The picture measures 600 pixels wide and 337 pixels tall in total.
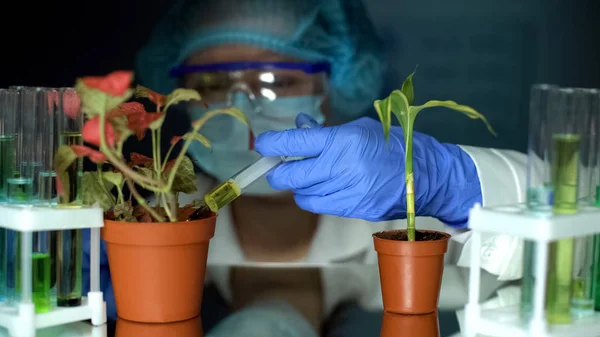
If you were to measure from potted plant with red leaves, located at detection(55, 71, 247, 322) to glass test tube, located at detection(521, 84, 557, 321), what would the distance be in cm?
37

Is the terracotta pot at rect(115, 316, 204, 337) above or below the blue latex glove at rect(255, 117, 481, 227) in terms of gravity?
below

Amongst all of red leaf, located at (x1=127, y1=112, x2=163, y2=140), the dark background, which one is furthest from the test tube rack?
the dark background

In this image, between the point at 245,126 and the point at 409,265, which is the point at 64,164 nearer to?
the point at 409,265

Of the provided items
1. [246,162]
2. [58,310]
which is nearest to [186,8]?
[246,162]

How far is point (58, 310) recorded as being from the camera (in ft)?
2.79

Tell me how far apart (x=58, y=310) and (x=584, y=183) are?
2.29 feet

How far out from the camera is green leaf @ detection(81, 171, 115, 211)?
91 centimetres

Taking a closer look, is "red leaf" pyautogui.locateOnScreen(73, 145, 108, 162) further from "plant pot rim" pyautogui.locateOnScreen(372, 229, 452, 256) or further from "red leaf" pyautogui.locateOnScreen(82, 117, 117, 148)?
"plant pot rim" pyautogui.locateOnScreen(372, 229, 452, 256)

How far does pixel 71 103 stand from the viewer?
884mm

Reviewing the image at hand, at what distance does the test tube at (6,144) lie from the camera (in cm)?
87

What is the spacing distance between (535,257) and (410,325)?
8.9 inches

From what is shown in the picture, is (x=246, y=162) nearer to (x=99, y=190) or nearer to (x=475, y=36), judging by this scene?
(x=475, y=36)

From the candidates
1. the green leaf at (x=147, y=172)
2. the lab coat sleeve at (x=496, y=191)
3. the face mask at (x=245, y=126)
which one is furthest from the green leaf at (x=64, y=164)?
the face mask at (x=245, y=126)

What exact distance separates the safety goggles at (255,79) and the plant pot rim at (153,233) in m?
1.09
